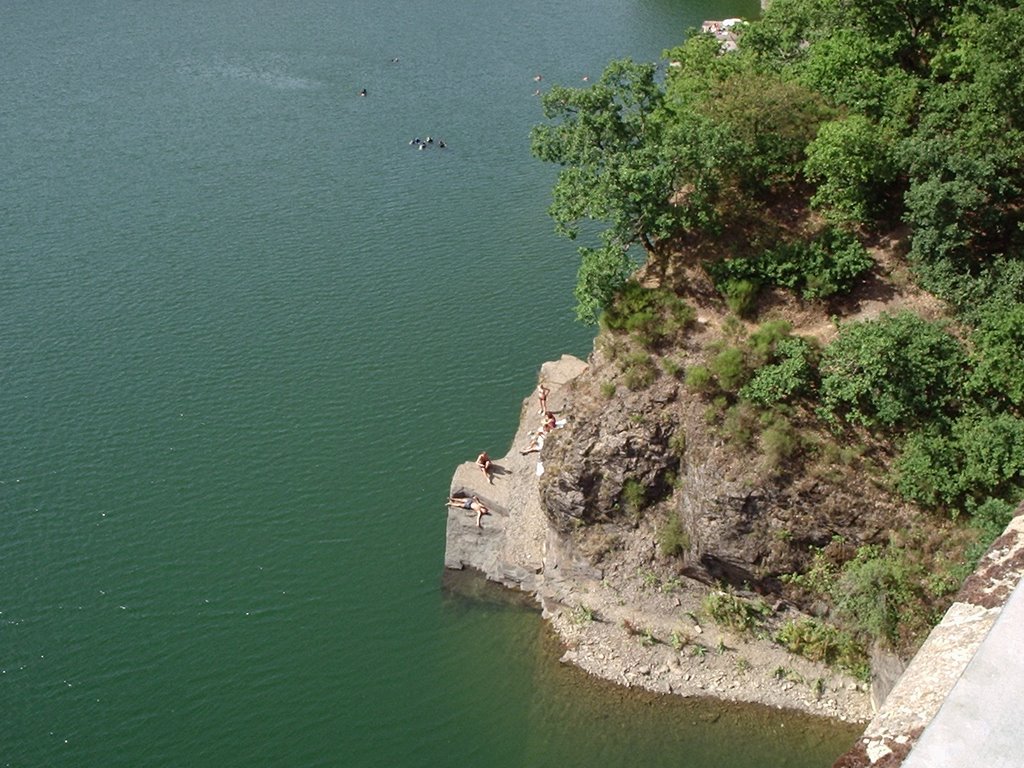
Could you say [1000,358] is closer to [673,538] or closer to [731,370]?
[731,370]

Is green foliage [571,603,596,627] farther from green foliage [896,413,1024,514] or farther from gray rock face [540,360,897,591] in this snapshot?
green foliage [896,413,1024,514]

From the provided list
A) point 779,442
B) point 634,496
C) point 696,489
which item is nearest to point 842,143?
point 779,442

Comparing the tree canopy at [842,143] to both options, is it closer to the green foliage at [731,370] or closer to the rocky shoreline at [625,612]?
the green foliage at [731,370]

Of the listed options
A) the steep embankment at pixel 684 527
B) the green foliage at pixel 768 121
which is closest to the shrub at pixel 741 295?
the steep embankment at pixel 684 527

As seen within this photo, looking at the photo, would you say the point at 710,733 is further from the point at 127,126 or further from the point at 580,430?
the point at 127,126

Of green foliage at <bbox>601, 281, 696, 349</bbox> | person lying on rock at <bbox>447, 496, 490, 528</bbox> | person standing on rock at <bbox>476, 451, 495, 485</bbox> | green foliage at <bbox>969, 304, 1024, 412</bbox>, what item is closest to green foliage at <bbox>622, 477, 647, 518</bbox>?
green foliage at <bbox>601, 281, 696, 349</bbox>

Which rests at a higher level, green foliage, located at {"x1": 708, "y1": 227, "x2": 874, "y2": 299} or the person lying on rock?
green foliage, located at {"x1": 708, "y1": 227, "x2": 874, "y2": 299}
